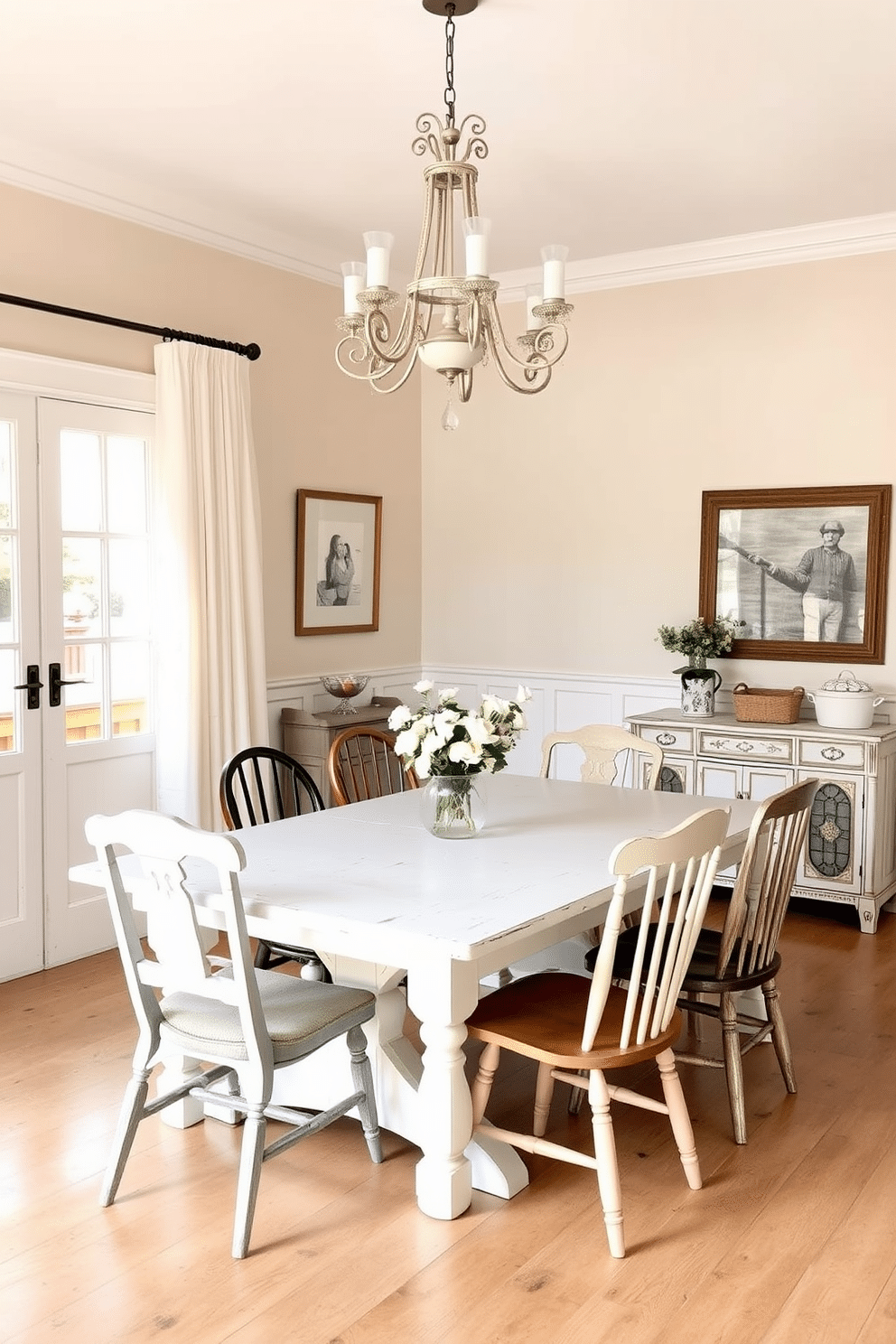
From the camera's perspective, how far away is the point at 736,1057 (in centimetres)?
310

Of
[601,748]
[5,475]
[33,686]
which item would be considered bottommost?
[601,748]

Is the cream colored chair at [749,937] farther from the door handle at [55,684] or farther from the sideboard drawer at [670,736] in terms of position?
the door handle at [55,684]

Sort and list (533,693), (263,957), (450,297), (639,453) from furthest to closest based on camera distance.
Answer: (533,693)
(639,453)
(263,957)
(450,297)

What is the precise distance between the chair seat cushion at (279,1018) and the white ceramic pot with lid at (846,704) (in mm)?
2922

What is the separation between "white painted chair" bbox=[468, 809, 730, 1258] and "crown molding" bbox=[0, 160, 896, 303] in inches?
135

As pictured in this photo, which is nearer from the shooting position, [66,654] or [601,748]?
[601,748]

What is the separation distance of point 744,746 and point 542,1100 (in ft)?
8.55

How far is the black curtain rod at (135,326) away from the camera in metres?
4.26

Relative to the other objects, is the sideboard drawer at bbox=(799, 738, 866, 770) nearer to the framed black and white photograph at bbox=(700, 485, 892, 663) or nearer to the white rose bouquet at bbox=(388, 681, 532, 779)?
the framed black and white photograph at bbox=(700, 485, 892, 663)

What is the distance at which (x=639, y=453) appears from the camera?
5.94m

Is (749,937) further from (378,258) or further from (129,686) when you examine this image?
(129,686)

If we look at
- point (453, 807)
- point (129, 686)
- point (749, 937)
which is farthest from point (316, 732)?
point (749, 937)

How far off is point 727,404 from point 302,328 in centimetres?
209

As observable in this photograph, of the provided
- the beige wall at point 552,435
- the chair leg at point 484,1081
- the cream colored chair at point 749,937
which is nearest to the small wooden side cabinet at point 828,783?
the beige wall at point 552,435
